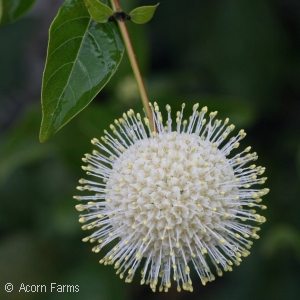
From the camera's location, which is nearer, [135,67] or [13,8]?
[135,67]

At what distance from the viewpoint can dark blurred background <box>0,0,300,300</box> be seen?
255 cm

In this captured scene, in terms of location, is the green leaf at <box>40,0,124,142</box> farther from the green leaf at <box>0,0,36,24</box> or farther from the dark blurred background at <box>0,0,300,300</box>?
the dark blurred background at <box>0,0,300,300</box>

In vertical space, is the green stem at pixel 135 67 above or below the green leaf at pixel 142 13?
below

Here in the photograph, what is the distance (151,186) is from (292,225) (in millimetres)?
1454

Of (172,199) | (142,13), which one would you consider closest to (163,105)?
(142,13)

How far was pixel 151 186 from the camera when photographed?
146cm

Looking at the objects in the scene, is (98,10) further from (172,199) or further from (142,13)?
(172,199)

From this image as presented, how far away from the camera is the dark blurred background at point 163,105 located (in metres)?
2.55

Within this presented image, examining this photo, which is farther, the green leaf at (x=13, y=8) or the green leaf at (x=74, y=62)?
the green leaf at (x=13, y=8)

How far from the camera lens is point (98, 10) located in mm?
1482

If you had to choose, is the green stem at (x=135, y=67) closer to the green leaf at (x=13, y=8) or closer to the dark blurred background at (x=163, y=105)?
the green leaf at (x=13, y=8)

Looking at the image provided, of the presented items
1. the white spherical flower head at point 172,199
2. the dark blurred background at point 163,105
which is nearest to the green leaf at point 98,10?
the white spherical flower head at point 172,199

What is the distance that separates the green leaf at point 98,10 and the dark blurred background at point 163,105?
2.73 ft

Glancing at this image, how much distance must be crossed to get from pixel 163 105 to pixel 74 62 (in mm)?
892
